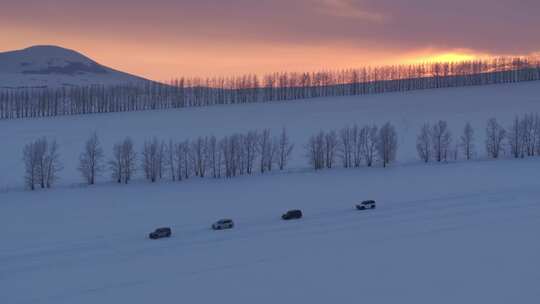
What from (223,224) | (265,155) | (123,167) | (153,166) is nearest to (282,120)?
(265,155)

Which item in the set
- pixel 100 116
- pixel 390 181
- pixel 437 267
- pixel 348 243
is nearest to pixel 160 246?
pixel 348 243

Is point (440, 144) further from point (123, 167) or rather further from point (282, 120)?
→ point (282, 120)

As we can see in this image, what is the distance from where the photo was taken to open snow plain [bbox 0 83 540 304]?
15.9 m

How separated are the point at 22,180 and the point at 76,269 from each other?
20447 millimetres

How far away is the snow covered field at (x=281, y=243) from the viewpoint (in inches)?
625

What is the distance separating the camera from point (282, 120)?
63.1 m

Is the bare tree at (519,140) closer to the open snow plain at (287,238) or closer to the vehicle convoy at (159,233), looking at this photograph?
the open snow plain at (287,238)

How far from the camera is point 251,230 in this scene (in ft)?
74.6

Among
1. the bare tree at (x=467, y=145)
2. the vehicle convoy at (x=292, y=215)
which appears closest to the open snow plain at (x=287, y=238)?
the vehicle convoy at (x=292, y=215)

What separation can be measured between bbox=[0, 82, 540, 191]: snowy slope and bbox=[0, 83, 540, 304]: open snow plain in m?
5.35

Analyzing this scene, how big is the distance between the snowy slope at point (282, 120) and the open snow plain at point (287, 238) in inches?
210

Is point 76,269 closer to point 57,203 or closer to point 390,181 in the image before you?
point 57,203

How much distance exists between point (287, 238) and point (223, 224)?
3.32 metres

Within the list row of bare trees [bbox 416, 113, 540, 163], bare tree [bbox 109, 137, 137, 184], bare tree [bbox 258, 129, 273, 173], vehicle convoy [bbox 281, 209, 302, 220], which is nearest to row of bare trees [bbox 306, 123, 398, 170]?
row of bare trees [bbox 416, 113, 540, 163]
